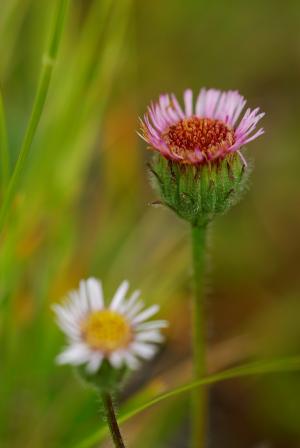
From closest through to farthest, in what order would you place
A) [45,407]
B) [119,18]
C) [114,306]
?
1. [114,306]
2. [45,407]
3. [119,18]

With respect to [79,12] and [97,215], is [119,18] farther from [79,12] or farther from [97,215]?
[79,12]

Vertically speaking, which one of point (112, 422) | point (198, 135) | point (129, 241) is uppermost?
point (129, 241)

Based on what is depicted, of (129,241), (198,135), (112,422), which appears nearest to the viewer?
(112,422)

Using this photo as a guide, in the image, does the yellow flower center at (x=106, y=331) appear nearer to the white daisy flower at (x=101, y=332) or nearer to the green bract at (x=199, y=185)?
the white daisy flower at (x=101, y=332)

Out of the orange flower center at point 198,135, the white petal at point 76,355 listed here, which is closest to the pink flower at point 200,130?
the orange flower center at point 198,135

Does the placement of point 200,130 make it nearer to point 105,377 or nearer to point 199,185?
point 199,185

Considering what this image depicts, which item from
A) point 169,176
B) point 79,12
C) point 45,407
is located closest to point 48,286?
point 45,407

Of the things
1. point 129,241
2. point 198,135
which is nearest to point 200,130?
point 198,135

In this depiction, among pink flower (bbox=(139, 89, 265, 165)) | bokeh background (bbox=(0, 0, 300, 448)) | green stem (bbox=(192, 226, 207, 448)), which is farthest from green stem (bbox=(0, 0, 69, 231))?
bokeh background (bbox=(0, 0, 300, 448))
